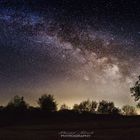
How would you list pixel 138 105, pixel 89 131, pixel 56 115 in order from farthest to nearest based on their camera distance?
pixel 138 105 → pixel 56 115 → pixel 89 131

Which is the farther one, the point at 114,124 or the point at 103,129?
the point at 114,124

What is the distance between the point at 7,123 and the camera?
35.4m

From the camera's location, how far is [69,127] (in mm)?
31719

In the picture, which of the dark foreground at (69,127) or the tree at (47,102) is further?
the tree at (47,102)

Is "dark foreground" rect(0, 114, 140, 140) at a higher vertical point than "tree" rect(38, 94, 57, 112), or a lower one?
lower

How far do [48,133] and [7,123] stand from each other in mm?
8263

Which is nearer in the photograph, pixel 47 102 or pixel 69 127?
pixel 69 127

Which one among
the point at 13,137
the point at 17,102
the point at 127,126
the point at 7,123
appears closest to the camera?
the point at 13,137

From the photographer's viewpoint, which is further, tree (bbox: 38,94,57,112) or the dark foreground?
tree (bbox: 38,94,57,112)

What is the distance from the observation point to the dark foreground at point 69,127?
88.5 feet

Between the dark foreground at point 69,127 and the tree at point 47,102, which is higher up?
the tree at point 47,102

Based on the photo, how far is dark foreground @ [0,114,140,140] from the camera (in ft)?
88.5

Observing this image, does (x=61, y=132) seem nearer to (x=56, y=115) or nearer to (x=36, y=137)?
(x=36, y=137)

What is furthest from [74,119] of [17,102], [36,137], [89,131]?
[17,102]
